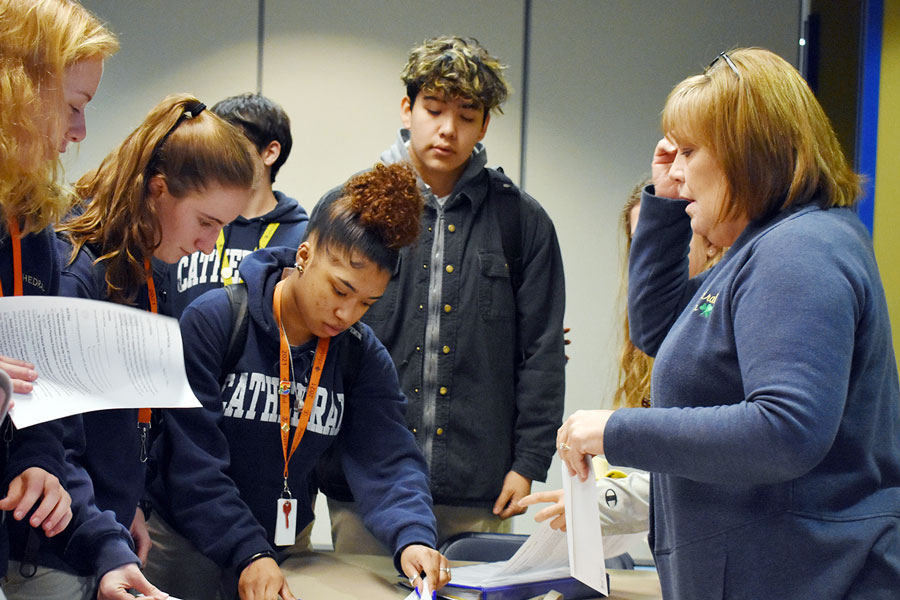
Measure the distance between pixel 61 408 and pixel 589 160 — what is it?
3.21 meters

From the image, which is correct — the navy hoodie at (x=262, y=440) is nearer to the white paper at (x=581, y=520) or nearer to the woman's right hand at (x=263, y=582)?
the woman's right hand at (x=263, y=582)

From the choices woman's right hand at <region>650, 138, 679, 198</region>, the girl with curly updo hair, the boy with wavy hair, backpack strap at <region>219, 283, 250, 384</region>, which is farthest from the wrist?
woman's right hand at <region>650, 138, 679, 198</region>

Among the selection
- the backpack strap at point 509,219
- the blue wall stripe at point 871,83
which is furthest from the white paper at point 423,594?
the blue wall stripe at point 871,83

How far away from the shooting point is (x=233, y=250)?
8.11 feet

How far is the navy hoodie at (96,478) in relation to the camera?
4.29 feet

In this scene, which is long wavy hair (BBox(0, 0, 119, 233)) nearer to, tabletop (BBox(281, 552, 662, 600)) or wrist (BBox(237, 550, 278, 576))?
wrist (BBox(237, 550, 278, 576))

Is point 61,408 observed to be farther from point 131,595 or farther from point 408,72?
point 408,72

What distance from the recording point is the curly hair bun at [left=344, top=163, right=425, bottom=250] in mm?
1817

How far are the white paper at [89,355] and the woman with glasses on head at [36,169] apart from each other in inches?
1.9

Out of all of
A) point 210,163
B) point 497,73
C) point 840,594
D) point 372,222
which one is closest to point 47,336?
point 210,163

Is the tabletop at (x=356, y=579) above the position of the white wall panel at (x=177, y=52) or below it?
below

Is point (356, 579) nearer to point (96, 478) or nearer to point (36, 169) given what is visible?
point (96, 478)

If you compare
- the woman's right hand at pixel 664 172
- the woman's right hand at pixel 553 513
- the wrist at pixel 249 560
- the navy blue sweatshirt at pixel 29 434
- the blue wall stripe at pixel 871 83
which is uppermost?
the blue wall stripe at pixel 871 83

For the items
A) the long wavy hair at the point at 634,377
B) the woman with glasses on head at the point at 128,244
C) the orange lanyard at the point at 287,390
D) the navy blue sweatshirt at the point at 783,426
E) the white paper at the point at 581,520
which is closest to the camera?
the navy blue sweatshirt at the point at 783,426
